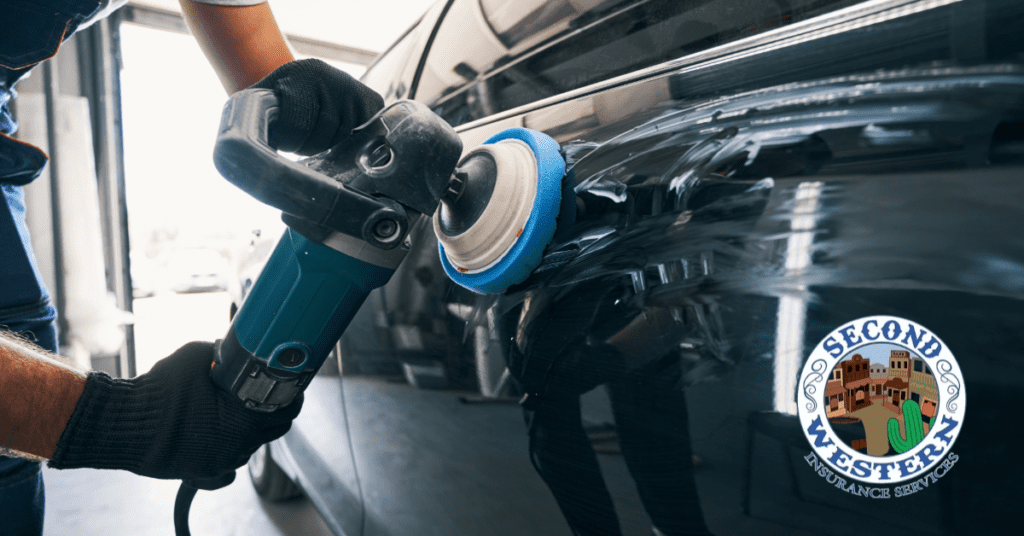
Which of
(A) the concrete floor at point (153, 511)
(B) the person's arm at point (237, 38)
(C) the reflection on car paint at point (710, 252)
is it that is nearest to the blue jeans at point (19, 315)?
(B) the person's arm at point (237, 38)

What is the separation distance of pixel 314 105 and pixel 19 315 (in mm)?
775

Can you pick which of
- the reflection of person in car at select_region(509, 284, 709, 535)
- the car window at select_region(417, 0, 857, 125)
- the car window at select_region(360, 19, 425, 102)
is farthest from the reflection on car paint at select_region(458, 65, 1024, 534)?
the car window at select_region(360, 19, 425, 102)

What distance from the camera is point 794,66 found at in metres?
0.54

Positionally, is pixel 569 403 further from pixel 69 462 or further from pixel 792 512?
pixel 69 462

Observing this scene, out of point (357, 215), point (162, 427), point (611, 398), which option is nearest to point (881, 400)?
point (611, 398)

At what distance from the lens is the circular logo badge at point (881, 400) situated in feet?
1.31

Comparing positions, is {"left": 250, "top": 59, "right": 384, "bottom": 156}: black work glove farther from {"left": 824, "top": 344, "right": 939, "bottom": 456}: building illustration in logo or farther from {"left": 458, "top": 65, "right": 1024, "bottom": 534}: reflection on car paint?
{"left": 824, "top": 344, "right": 939, "bottom": 456}: building illustration in logo

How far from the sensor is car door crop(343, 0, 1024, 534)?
40 cm

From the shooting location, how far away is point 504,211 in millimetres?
733

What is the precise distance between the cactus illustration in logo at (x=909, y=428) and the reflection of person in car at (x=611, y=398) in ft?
0.59

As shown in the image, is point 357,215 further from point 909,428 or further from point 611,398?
point 909,428

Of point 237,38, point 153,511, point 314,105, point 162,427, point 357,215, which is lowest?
point 153,511

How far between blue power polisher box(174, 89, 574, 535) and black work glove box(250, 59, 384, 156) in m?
0.02

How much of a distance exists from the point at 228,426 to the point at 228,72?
70 centimetres
